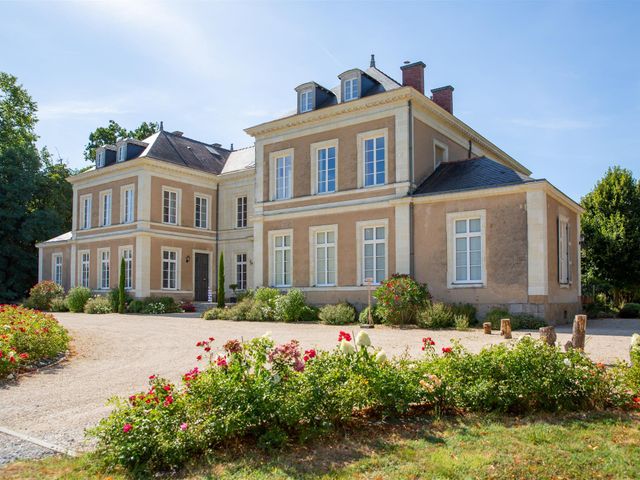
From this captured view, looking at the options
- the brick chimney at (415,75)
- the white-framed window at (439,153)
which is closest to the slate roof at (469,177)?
the white-framed window at (439,153)

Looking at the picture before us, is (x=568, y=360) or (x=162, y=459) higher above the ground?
(x=568, y=360)

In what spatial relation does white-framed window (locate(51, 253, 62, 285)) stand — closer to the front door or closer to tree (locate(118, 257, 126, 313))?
tree (locate(118, 257, 126, 313))

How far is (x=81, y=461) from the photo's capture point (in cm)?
425

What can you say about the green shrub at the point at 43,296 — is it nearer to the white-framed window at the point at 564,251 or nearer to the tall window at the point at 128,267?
the tall window at the point at 128,267

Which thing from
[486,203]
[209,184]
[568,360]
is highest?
[209,184]

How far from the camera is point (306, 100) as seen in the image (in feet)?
66.2

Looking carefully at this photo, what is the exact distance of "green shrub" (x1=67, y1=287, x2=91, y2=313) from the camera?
24.8 m

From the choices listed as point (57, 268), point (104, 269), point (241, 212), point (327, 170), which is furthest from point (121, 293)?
point (327, 170)

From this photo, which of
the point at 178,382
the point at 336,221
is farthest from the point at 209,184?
the point at 178,382

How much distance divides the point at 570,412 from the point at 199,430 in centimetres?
351

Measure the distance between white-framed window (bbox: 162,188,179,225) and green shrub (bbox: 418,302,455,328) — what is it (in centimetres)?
1518

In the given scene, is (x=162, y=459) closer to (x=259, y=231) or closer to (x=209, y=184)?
(x=259, y=231)

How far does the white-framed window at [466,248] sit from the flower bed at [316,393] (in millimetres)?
10140

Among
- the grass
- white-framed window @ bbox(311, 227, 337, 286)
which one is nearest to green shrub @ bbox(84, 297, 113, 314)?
white-framed window @ bbox(311, 227, 337, 286)
